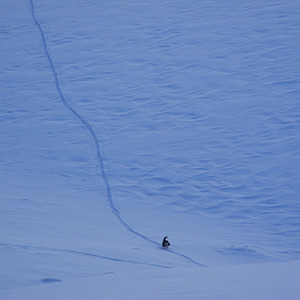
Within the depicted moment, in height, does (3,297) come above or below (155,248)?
below

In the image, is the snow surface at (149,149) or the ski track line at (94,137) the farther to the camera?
the ski track line at (94,137)

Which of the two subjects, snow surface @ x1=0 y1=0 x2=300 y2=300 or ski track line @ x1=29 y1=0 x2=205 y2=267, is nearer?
snow surface @ x1=0 y1=0 x2=300 y2=300

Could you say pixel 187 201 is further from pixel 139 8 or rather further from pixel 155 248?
pixel 139 8

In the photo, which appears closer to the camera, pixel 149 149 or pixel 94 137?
pixel 149 149

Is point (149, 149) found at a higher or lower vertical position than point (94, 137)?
lower

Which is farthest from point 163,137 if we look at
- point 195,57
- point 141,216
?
point 195,57

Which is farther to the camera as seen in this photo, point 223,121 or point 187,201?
point 223,121

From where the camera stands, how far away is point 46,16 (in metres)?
15.6

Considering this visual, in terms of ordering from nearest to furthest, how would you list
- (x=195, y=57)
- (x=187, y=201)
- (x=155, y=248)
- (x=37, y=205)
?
1. (x=155, y=248)
2. (x=37, y=205)
3. (x=187, y=201)
4. (x=195, y=57)

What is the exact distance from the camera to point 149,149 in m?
9.15

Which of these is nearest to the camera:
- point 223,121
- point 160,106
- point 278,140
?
point 278,140

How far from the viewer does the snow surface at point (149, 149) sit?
12.7 ft

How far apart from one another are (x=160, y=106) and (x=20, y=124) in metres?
2.73

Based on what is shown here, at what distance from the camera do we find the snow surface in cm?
387
